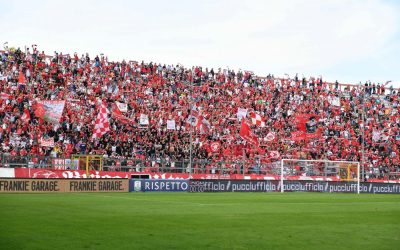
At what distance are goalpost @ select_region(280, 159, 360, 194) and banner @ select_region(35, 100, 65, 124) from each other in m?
17.5

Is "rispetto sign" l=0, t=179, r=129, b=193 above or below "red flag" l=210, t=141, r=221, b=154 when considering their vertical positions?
below

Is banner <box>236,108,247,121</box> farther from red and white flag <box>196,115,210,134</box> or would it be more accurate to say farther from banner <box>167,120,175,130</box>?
banner <box>167,120,175,130</box>

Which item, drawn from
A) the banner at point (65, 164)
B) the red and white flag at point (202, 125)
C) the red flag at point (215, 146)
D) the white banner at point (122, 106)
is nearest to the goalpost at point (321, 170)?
the red flag at point (215, 146)

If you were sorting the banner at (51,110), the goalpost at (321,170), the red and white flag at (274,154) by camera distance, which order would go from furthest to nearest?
the red and white flag at (274,154), the goalpost at (321,170), the banner at (51,110)

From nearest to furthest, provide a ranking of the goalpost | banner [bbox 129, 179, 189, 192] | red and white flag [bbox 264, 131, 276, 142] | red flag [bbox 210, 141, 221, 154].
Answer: banner [bbox 129, 179, 189, 192] → the goalpost → red flag [bbox 210, 141, 221, 154] → red and white flag [bbox 264, 131, 276, 142]

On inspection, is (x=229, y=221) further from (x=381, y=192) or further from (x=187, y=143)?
(x=381, y=192)

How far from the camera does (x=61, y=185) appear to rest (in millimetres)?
35562

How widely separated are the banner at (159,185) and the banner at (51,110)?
6.64m

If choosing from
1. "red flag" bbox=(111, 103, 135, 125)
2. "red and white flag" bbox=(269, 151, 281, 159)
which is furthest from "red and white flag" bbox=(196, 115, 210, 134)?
"red and white flag" bbox=(269, 151, 281, 159)

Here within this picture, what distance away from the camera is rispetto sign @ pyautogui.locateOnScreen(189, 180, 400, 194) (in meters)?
43.1

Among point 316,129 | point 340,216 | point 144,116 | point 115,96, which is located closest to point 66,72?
point 115,96

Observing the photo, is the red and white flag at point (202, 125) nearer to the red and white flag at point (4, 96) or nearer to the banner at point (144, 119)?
the banner at point (144, 119)

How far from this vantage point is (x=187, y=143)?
4819cm

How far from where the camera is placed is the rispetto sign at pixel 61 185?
3343cm
